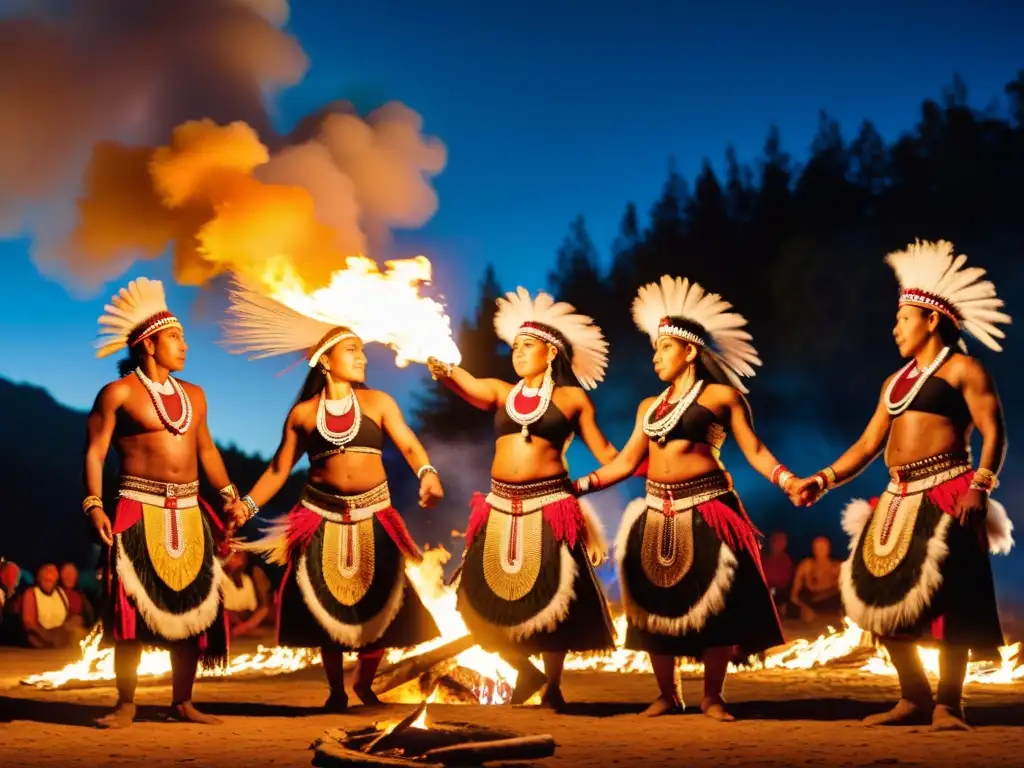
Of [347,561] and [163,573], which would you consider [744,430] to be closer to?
[347,561]

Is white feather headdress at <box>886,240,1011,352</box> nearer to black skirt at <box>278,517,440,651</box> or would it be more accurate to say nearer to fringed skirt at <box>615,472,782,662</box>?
fringed skirt at <box>615,472,782,662</box>

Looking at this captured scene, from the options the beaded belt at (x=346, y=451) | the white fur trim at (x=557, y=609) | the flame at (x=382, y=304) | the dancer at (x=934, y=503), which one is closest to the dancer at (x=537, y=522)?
the white fur trim at (x=557, y=609)

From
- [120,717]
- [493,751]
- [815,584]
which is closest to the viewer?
[493,751]

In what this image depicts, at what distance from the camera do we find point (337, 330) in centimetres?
771

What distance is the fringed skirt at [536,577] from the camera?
729cm

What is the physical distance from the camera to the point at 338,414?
754 centimetres

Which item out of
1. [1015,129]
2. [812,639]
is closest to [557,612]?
[812,639]

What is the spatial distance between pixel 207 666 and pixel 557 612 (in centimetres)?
189

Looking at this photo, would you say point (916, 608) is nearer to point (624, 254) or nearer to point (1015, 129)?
point (1015, 129)

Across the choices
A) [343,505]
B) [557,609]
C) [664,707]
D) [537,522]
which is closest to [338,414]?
[343,505]

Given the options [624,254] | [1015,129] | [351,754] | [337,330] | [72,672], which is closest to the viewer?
[351,754]

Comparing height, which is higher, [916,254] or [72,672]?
[916,254]

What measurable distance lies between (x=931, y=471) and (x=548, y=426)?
2.09 meters

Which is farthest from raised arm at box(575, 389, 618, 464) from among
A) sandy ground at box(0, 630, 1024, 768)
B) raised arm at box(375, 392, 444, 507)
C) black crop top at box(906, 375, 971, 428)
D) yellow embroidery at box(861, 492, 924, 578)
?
black crop top at box(906, 375, 971, 428)
